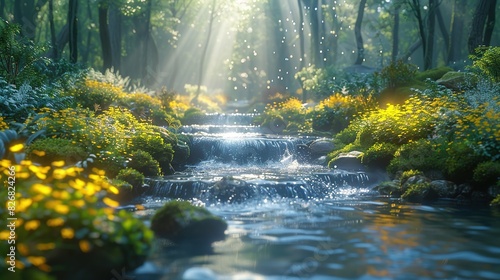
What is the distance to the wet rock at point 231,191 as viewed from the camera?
39.4ft

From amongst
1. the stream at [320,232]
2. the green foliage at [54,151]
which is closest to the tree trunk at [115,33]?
the stream at [320,232]

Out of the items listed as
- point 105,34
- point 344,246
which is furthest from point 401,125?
point 105,34

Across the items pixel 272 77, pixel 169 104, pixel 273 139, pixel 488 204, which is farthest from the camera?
pixel 272 77

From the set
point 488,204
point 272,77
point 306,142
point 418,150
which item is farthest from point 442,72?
point 272,77

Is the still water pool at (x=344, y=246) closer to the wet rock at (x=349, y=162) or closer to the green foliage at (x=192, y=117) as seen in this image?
the wet rock at (x=349, y=162)

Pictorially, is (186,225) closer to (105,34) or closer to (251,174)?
(251,174)

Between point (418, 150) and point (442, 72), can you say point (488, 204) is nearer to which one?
point (418, 150)

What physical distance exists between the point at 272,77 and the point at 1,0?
27701 mm

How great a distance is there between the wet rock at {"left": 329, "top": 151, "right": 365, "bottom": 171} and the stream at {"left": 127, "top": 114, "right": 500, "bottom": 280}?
2.72 ft

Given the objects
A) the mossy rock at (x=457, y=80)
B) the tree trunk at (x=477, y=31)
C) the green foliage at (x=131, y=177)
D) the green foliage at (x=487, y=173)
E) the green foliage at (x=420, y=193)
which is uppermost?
the tree trunk at (x=477, y=31)

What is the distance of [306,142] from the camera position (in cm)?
1983

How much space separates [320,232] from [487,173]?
5.28 metres

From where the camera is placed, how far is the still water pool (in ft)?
21.9

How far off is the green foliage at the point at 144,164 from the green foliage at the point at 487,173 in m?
7.83
